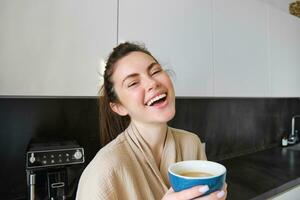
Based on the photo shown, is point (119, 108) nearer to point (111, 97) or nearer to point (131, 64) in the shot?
point (111, 97)

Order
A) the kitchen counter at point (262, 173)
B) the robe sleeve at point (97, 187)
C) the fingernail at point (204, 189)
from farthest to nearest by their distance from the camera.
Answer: the kitchen counter at point (262, 173), the robe sleeve at point (97, 187), the fingernail at point (204, 189)

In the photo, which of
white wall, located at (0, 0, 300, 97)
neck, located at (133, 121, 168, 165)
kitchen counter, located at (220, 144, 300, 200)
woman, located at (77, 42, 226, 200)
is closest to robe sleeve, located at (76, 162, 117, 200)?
woman, located at (77, 42, 226, 200)

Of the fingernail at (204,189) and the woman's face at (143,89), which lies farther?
the woman's face at (143,89)

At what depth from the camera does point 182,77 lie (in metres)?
1.22

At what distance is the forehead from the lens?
2.33 ft

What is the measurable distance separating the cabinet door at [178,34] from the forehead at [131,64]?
31 cm

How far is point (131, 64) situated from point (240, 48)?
106 centimetres

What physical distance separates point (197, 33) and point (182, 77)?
0.93 ft

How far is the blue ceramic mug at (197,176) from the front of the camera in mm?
424

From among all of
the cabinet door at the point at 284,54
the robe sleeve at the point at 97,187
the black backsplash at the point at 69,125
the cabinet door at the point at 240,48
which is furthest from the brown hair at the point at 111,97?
the cabinet door at the point at 284,54

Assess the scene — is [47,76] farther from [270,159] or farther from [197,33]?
[270,159]

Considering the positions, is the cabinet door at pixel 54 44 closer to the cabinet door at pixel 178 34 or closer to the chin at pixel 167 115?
the cabinet door at pixel 178 34

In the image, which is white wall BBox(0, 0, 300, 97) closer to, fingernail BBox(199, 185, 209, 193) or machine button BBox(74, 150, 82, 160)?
machine button BBox(74, 150, 82, 160)

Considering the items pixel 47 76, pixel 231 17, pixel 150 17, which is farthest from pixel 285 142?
pixel 47 76
